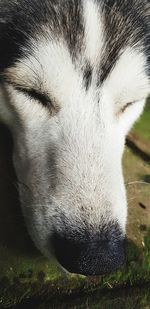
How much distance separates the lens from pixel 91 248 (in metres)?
2.26

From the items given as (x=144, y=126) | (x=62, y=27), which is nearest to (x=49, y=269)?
(x=62, y=27)

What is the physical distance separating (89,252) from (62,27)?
2.85ft

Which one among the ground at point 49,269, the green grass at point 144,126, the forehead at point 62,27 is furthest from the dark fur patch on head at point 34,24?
the green grass at point 144,126

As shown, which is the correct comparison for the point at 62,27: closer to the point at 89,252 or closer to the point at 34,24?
the point at 34,24

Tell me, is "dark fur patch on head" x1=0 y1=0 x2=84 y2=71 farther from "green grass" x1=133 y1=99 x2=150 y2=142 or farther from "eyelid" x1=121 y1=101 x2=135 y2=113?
"green grass" x1=133 y1=99 x2=150 y2=142

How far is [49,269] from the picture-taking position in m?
2.76

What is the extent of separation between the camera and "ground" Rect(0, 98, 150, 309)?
8.77 ft

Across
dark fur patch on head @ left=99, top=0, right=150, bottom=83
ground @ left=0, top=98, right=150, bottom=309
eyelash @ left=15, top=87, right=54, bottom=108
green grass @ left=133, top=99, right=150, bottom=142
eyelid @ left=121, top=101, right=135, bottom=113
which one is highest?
dark fur patch on head @ left=99, top=0, right=150, bottom=83

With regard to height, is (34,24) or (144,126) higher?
(34,24)

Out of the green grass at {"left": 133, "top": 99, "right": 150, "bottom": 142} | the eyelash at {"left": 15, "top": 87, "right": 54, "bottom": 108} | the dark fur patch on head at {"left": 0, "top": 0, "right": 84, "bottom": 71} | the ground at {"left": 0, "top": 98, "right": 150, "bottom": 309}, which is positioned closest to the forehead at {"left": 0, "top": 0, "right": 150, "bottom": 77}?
the dark fur patch on head at {"left": 0, "top": 0, "right": 84, "bottom": 71}

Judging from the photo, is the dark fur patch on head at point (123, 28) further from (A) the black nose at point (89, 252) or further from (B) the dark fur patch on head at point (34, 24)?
(A) the black nose at point (89, 252)

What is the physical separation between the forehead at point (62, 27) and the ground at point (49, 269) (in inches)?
25.4

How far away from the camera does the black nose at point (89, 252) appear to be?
2262mm

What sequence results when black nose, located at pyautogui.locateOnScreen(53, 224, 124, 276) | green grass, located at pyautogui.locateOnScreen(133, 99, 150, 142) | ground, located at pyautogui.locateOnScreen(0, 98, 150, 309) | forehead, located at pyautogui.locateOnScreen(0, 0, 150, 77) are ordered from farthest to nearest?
green grass, located at pyautogui.locateOnScreen(133, 99, 150, 142) → ground, located at pyautogui.locateOnScreen(0, 98, 150, 309) → forehead, located at pyautogui.locateOnScreen(0, 0, 150, 77) → black nose, located at pyautogui.locateOnScreen(53, 224, 124, 276)
